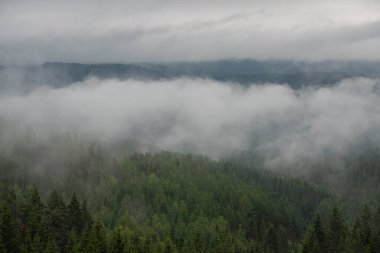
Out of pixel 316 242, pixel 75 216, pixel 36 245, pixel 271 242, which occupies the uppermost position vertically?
pixel 36 245

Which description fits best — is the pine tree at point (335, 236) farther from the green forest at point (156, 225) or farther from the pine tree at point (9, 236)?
the pine tree at point (9, 236)

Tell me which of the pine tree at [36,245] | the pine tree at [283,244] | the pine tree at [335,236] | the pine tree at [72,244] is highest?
the pine tree at [36,245]

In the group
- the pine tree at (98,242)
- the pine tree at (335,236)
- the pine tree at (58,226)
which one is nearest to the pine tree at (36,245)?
the pine tree at (98,242)

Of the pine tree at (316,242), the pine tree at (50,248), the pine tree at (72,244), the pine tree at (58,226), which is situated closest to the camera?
the pine tree at (50,248)

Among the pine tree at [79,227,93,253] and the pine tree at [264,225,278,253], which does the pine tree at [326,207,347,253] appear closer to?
the pine tree at [264,225,278,253]

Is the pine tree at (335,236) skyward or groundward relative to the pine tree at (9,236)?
groundward

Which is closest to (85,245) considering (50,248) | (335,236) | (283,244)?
(50,248)

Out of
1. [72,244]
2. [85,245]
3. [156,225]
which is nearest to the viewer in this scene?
[85,245]

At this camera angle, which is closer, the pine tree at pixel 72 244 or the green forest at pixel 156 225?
the pine tree at pixel 72 244

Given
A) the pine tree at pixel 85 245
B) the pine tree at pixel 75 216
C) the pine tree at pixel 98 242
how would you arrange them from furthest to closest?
the pine tree at pixel 75 216, the pine tree at pixel 98 242, the pine tree at pixel 85 245

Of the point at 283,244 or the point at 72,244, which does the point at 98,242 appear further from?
the point at 283,244

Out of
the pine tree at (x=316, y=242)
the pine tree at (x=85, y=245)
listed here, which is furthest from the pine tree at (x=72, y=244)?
the pine tree at (x=316, y=242)

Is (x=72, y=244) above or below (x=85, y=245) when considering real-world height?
below

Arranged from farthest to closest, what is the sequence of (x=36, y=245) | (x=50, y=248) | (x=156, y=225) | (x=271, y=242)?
1. (x=156, y=225)
2. (x=271, y=242)
3. (x=36, y=245)
4. (x=50, y=248)
